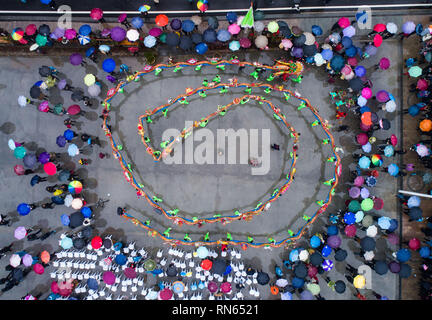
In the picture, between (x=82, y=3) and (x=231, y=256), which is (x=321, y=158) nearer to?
(x=231, y=256)

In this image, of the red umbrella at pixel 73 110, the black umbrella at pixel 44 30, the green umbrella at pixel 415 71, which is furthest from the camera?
the red umbrella at pixel 73 110

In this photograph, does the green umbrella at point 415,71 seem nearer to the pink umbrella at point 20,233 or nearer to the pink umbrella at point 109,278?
the pink umbrella at point 109,278

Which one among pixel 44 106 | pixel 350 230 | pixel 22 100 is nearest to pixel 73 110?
pixel 44 106

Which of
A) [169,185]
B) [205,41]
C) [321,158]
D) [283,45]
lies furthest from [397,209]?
[205,41]

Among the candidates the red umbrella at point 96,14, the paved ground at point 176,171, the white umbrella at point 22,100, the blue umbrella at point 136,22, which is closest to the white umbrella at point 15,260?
the paved ground at point 176,171
